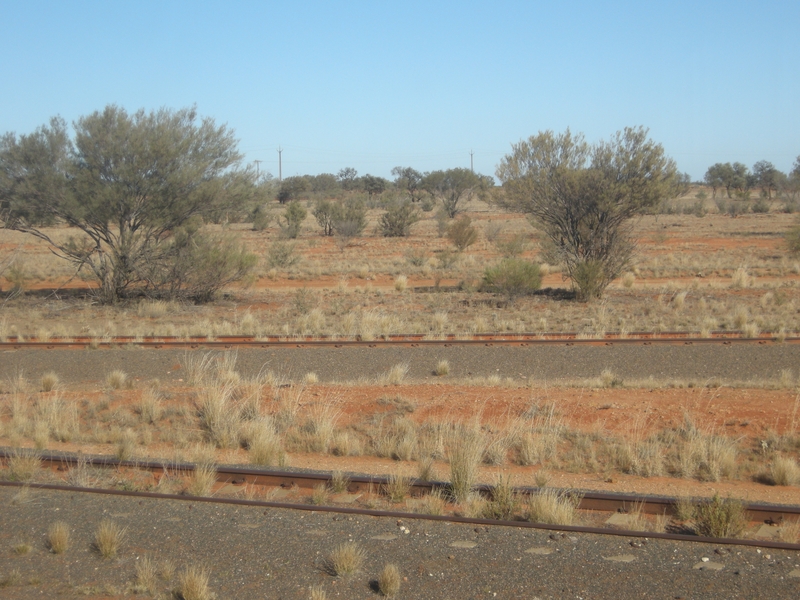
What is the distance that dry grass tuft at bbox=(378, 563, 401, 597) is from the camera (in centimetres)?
573

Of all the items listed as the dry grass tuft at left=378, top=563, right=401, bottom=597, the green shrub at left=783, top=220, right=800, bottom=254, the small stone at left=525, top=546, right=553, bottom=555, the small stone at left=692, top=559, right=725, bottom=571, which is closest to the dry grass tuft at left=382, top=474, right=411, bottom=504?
the small stone at left=525, top=546, right=553, bottom=555

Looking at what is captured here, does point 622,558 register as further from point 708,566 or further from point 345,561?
point 345,561

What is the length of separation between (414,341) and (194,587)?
1317 cm

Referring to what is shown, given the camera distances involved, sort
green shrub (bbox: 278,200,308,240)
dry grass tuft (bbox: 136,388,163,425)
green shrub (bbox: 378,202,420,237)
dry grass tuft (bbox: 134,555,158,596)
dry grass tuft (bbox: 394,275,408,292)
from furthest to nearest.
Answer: green shrub (bbox: 378,202,420,237) < green shrub (bbox: 278,200,308,240) < dry grass tuft (bbox: 394,275,408,292) < dry grass tuft (bbox: 136,388,163,425) < dry grass tuft (bbox: 134,555,158,596)

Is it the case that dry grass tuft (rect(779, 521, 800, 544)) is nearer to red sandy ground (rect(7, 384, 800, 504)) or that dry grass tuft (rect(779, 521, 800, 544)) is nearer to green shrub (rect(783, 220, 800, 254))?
red sandy ground (rect(7, 384, 800, 504))

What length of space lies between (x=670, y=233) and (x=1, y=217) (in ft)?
161

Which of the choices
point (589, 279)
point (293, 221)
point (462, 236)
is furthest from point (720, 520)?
point (293, 221)

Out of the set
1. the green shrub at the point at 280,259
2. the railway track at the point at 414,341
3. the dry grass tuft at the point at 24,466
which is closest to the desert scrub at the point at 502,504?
the dry grass tuft at the point at 24,466

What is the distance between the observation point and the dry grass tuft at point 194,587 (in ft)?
18.4

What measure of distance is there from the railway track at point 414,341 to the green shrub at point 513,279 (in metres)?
7.55

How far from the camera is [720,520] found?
6785mm

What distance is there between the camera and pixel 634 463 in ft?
32.1

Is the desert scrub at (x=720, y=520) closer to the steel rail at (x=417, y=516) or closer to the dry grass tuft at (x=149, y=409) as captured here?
the steel rail at (x=417, y=516)

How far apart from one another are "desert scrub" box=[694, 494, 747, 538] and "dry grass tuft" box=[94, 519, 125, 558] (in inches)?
203
